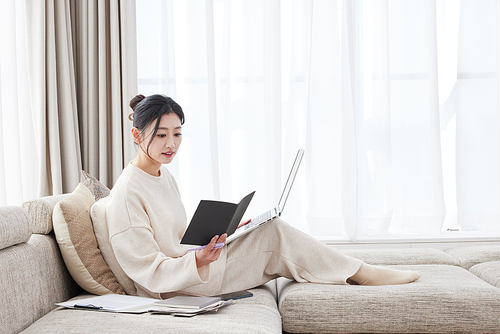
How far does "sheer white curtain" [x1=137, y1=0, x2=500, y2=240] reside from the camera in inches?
118

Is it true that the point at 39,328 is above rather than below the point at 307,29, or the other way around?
below

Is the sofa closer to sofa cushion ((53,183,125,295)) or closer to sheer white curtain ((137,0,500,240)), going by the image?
sofa cushion ((53,183,125,295))

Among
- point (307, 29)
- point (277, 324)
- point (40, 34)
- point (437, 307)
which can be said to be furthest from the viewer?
point (307, 29)

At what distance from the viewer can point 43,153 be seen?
2797mm

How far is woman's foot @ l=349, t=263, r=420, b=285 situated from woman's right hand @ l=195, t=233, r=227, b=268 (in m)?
0.60

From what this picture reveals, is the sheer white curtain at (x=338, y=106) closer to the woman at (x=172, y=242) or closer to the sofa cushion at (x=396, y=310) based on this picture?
the woman at (x=172, y=242)

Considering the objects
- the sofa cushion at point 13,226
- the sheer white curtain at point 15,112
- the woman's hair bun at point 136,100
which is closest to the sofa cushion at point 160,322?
the sofa cushion at point 13,226

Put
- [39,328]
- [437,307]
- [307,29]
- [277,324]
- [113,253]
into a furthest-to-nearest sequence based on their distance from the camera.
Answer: [307,29] → [113,253] → [437,307] → [277,324] → [39,328]

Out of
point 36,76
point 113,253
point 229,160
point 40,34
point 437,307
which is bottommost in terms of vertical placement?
point 437,307

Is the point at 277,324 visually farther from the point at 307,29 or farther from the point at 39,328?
the point at 307,29

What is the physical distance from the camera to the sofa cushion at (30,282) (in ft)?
4.04

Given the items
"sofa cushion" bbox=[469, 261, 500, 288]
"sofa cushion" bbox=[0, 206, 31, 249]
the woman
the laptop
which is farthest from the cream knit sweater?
"sofa cushion" bbox=[469, 261, 500, 288]

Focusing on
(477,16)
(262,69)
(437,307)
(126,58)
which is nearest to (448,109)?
(477,16)

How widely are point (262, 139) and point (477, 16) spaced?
5.54 ft
